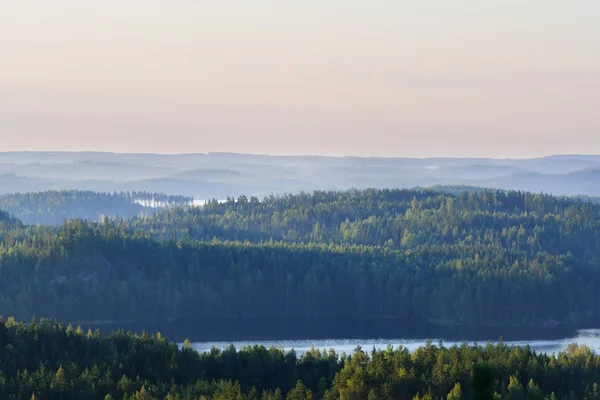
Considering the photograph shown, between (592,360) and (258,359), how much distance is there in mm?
28475

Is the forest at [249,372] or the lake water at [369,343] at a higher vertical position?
the forest at [249,372]

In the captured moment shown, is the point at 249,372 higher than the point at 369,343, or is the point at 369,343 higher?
the point at 249,372

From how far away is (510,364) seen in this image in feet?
357

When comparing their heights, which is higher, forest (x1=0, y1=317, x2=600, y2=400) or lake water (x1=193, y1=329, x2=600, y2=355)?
forest (x1=0, y1=317, x2=600, y2=400)

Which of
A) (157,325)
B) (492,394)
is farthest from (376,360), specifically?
(157,325)

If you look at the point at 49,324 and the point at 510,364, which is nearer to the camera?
the point at 510,364

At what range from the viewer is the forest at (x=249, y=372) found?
326 feet

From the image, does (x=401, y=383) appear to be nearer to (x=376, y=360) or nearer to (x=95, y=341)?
(x=376, y=360)

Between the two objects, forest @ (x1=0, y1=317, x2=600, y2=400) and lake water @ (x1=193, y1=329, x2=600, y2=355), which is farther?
lake water @ (x1=193, y1=329, x2=600, y2=355)

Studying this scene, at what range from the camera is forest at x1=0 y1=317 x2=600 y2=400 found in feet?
326

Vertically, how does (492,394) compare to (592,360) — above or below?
above

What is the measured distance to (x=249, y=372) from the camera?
114000 mm

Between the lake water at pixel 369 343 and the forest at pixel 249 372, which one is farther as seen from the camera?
the lake water at pixel 369 343

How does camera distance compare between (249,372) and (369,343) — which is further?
(369,343)
